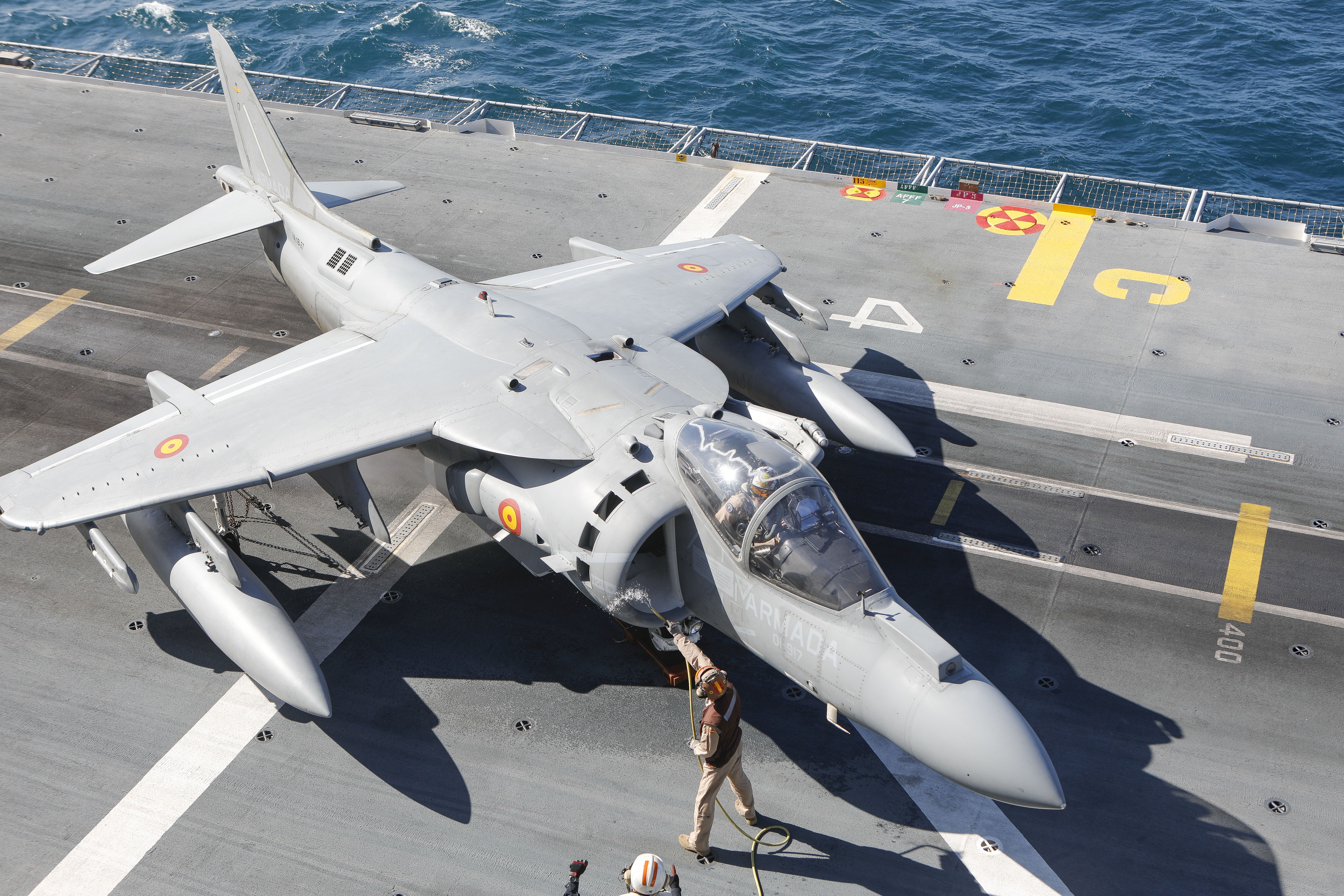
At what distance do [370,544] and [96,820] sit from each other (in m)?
5.51

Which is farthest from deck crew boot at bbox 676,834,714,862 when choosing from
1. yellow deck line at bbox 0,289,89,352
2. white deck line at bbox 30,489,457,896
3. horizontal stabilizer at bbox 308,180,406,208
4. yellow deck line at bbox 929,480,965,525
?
yellow deck line at bbox 0,289,89,352

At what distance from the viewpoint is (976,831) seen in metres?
12.1

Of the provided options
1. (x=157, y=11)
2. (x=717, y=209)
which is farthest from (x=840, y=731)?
(x=157, y=11)

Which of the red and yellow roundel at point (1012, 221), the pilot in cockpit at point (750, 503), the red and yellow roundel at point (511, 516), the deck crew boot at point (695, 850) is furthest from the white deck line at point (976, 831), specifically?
the red and yellow roundel at point (1012, 221)

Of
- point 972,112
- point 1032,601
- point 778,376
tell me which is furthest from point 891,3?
point 1032,601

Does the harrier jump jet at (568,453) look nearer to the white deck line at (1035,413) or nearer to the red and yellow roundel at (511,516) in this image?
the red and yellow roundel at (511,516)

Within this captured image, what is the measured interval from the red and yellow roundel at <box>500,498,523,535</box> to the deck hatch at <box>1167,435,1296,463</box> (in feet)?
39.7

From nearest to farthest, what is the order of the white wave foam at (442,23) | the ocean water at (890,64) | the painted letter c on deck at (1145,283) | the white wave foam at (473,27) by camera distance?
the painted letter c on deck at (1145,283) → the ocean water at (890,64) → the white wave foam at (473,27) → the white wave foam at (442,23)

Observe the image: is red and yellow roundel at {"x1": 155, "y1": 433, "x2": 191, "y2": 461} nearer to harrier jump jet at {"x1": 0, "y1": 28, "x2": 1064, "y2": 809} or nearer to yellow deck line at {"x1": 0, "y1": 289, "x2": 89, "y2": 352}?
harrier jump jet at {"x1": 0, "y1": 28, "x2": 1064, "y2": 809}

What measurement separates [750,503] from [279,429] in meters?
7.01

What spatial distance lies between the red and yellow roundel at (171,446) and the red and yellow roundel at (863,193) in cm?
1780

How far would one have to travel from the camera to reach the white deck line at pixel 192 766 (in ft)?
38.3

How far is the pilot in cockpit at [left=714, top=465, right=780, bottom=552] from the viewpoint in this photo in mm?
11508

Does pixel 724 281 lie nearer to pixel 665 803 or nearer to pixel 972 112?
pixel 665 803
